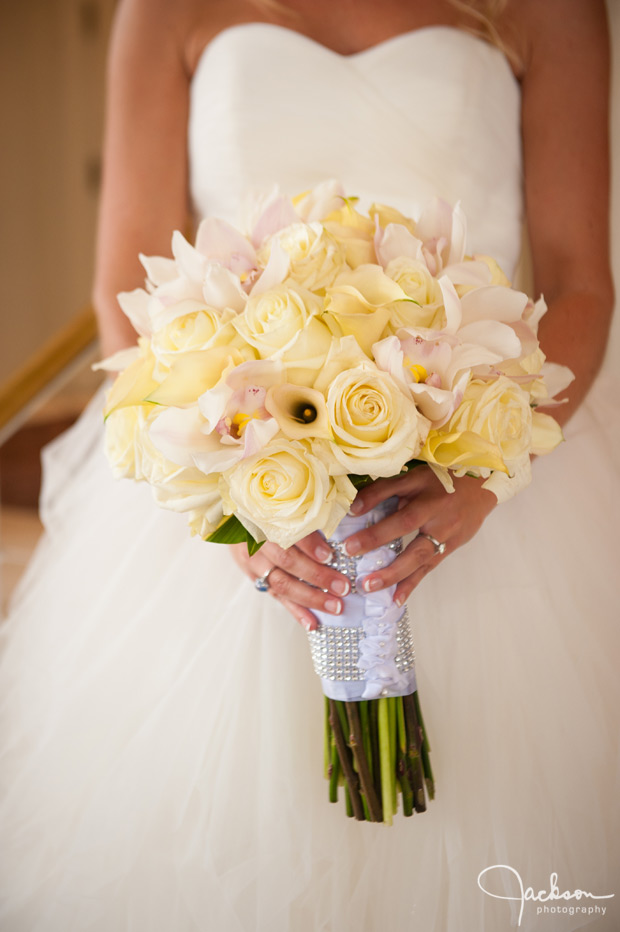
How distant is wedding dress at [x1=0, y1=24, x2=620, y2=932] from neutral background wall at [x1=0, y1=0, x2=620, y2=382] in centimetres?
286

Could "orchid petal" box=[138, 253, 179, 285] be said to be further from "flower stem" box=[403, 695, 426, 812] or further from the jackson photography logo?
the jackson photography logo

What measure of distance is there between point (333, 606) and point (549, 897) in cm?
39

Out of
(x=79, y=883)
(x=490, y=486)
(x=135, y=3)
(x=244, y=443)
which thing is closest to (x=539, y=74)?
(x=135, y=3)

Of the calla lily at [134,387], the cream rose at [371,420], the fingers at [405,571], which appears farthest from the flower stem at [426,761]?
the calla lily at [134,387]

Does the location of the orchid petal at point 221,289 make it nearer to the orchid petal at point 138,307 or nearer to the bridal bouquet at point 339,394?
the bridal bouquet at point 339,394

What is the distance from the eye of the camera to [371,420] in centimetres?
59

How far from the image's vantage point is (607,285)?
3.72 ft

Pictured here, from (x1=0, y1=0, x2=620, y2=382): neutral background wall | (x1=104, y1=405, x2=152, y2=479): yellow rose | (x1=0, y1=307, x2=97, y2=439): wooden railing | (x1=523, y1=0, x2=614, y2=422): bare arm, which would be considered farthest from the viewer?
(x1=0, y1=0, x2=620, y2=382): neutral background wall

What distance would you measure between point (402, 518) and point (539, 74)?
90 cm

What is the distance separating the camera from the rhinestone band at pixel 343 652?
2.50ft

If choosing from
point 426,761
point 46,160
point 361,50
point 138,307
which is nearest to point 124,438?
point 138,307

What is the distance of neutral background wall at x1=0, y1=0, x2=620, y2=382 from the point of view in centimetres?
342

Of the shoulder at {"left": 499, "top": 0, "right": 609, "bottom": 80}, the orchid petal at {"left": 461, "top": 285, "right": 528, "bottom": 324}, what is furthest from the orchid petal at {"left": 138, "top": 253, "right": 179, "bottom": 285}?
the shoulder at {"left": 499, "top": 0, "right": 609, "bottom": 80}

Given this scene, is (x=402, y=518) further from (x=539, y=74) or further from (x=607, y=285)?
(x=539, y=74)
